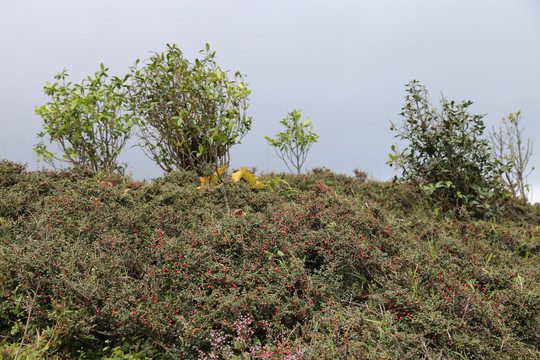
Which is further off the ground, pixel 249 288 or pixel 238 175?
pixel 238 175

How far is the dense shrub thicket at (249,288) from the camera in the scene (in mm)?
3160

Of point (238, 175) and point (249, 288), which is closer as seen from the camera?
point (249, 288)

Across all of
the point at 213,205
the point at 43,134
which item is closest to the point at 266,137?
the point at 213,205

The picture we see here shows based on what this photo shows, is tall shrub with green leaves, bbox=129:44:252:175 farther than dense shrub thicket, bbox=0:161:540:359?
Yes

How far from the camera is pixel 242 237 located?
4.09 metres

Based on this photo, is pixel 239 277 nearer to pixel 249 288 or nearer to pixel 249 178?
Answer: pixel 249 288

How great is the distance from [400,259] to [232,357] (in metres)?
1.95

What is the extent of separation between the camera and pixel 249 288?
3.59 meters

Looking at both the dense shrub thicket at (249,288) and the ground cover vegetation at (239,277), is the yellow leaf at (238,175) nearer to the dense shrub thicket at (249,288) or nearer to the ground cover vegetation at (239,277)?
the ground cover vegetation at (239,277)

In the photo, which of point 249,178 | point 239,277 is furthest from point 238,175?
point 239,277

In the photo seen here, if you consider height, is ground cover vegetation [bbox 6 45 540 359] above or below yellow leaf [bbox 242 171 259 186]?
below

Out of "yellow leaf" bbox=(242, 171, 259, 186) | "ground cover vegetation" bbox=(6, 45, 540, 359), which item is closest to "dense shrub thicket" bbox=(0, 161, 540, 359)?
"ground cover vegetation" bbox=(6, 45, 540, 359)

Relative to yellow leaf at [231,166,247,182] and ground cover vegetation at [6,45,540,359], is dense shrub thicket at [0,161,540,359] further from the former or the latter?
yellow leaf at [231,166,247,182]

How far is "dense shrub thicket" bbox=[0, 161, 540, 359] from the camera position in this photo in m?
3.16
